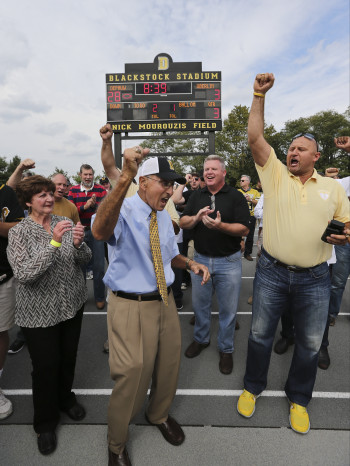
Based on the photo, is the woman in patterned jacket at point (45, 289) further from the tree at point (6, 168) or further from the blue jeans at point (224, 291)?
the tree at point (6, 168)

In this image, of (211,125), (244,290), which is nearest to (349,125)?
(211,125)

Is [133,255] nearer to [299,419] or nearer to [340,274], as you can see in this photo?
[299,419]

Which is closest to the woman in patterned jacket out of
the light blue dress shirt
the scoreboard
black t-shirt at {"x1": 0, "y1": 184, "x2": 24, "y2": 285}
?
black t-shirt at {"x1": 0, "y1": 184, "x2": 24, "y2": 285}

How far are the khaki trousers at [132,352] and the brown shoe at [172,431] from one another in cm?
39

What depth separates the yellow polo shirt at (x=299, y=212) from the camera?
2.06 meters

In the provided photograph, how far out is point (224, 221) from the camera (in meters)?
3.02

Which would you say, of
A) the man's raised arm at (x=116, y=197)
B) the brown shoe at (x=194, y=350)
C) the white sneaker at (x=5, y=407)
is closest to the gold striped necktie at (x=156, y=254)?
the man's raised arm at (x=116, y=197)

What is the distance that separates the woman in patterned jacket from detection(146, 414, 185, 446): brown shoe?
860 millimetres

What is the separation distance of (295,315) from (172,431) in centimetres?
139

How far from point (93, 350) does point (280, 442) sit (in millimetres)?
2357

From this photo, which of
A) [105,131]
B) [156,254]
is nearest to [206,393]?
[156,254]

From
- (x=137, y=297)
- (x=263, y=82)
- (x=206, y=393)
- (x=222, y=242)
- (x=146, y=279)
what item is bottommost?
(x=206, y=393)

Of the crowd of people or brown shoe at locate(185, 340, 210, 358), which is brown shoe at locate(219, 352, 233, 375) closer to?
brown shoe at locate(185, 340, 210, 358)

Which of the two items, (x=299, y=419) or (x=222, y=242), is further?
(x=222, y=242)
